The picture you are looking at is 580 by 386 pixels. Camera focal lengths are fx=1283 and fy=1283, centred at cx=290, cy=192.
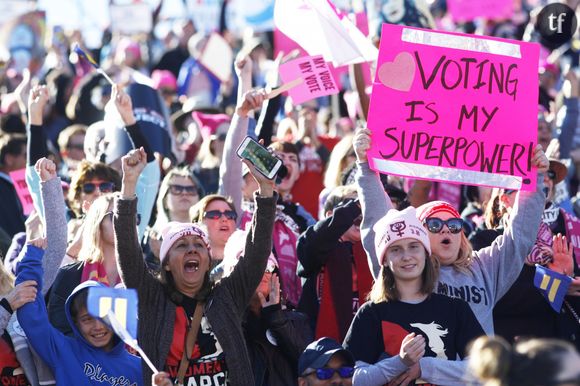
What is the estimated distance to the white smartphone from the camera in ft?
19.0

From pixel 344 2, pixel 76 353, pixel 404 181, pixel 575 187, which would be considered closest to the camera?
pixel 76 353

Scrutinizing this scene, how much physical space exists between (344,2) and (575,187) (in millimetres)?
5054

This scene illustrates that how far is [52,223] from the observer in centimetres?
647

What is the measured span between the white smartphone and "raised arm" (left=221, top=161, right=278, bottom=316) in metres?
0.03

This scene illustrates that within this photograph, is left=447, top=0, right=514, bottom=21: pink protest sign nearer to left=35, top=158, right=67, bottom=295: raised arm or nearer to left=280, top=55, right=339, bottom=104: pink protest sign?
left=280, top=55, right=339, bottom=104: pink protest sign

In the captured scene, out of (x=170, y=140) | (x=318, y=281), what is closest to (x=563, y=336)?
(x=318, y=281)

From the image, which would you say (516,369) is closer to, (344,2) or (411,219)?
(411,219)

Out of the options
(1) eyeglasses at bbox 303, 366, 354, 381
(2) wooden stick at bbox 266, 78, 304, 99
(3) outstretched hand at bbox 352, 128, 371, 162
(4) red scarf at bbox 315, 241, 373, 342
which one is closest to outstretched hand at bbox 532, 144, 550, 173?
(3) outstretched hand at bbox 352, 128, 371, 162

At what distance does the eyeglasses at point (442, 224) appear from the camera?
6.29 meters

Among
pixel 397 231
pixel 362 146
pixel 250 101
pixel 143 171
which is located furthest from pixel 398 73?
pixel 143 171

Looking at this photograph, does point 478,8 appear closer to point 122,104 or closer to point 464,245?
point 122,104

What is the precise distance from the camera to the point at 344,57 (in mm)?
7988

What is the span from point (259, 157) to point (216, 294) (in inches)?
25.6

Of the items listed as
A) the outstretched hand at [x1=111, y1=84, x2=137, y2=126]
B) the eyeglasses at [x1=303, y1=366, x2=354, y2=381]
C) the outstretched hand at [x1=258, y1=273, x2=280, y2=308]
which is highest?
the outstretched hand at [x1=111, y1=84, x2=137, y2=126]
